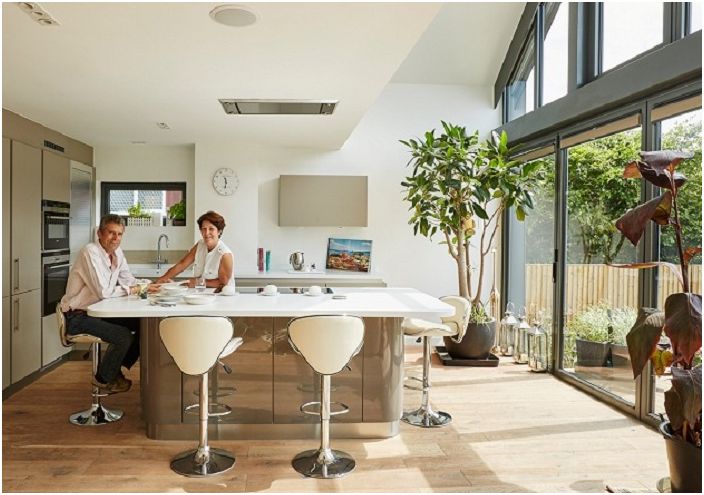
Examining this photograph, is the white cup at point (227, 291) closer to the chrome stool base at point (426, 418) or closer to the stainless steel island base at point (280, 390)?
the stainless steel island base at point (280, 390)

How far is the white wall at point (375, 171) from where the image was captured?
6.92m

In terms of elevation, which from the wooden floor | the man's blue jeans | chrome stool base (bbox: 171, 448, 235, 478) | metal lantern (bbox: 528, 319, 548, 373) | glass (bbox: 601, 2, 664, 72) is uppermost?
glass (bbox: 601, 2, 664, 72)

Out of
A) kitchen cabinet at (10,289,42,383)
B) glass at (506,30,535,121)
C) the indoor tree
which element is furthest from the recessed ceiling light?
glass at (506,30,535,121)

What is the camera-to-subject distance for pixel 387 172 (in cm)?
704

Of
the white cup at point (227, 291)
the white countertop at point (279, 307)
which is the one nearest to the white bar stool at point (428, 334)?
the white countertop at point (279, 307)

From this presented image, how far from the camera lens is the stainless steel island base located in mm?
3846

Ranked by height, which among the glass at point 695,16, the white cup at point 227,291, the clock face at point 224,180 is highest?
the glass at point 695,16

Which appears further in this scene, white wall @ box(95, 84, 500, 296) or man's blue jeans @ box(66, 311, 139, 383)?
white wall @ box(95, 84, 500, 296)

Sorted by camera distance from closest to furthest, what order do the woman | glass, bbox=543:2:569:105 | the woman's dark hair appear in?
the woman, the woman's dark hair, glass, bbox=543:2:569:105

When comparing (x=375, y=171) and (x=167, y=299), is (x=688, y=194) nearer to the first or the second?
(x=167, y=299)

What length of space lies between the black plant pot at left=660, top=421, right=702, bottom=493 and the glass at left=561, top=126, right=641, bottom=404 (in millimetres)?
1888

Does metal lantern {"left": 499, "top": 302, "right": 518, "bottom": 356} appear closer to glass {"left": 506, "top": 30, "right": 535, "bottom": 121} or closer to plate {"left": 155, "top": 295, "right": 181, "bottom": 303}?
glass {"left": 506, "top": 30, "right": 535, "bottom": 121}

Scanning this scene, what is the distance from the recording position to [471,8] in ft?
20.5

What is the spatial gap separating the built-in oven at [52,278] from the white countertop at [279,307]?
1872mm
